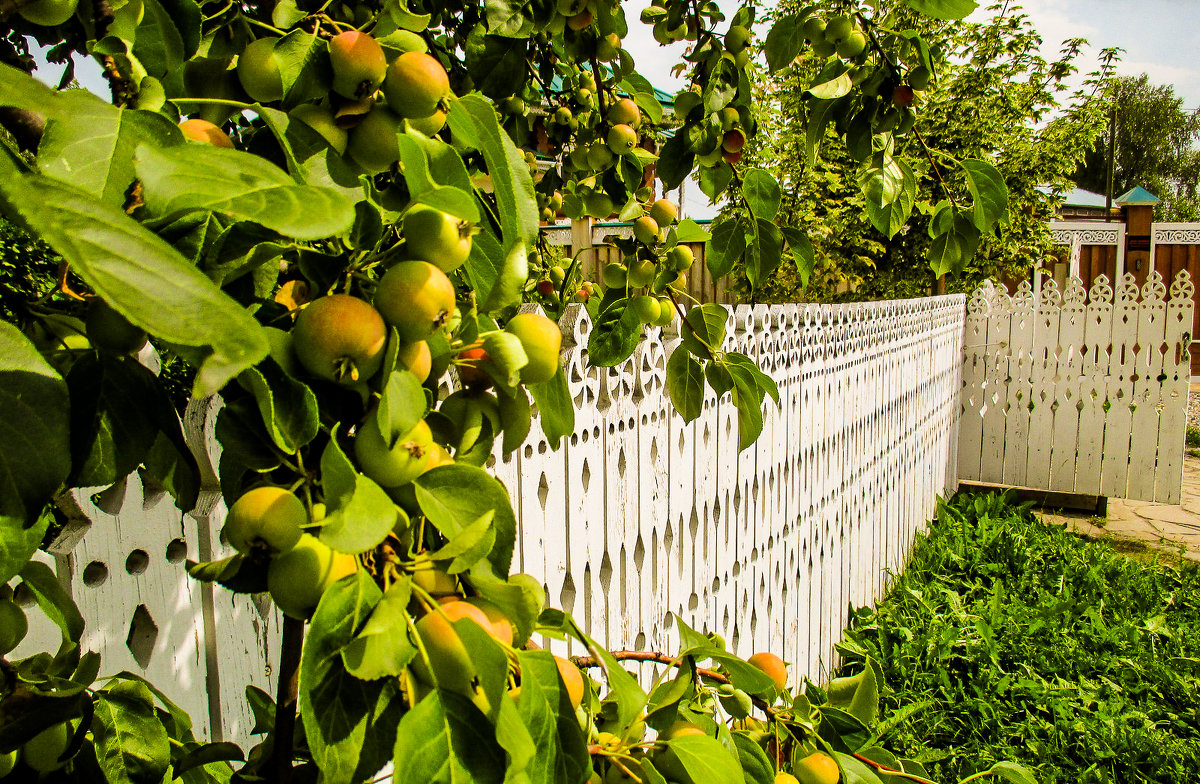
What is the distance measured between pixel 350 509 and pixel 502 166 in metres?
0.27

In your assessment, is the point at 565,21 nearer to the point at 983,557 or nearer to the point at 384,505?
the point at 384,505

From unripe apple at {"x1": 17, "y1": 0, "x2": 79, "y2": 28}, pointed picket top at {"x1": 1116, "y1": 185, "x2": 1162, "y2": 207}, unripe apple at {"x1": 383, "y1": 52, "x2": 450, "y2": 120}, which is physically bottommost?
unripe apple at {"x1": 383, "y1": 52, "x2": 450, "y2": 120}

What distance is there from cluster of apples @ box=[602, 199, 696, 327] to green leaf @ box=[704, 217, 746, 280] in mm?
42

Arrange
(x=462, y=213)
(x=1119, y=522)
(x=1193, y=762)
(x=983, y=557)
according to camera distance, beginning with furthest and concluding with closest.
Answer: (x=1119, y=522) < (x=983, y=557) < (x=1193, y=762) < (x=462, y=213)

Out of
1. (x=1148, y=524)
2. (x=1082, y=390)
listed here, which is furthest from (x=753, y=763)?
(x=1082, y=390)

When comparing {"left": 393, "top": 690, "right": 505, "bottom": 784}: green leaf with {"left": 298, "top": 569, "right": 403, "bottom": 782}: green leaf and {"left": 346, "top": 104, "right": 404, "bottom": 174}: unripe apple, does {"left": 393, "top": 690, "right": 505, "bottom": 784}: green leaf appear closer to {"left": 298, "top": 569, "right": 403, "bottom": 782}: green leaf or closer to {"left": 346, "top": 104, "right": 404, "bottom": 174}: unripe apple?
{"left": 298, "top": 569, "right": 403, "bottom": 782}: green leaf

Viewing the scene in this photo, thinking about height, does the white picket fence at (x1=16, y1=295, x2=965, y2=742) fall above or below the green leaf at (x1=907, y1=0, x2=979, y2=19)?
below

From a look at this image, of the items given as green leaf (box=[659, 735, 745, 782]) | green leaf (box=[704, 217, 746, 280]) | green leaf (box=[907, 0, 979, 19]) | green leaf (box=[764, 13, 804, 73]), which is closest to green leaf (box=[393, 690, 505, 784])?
green leaf (box=[659, 735, 745, 782])

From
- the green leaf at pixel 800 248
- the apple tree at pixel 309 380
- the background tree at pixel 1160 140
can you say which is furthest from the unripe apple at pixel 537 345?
the background tree at pixel 1160 140

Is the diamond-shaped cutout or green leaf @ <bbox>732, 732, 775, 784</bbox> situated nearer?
green leaf @ <bbox>732, 732, 775, 784</bbox>

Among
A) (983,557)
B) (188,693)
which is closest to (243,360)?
(188,693)

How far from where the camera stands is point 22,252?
2523 mm

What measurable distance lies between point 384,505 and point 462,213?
0.57 feet

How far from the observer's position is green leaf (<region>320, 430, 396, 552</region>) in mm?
389
